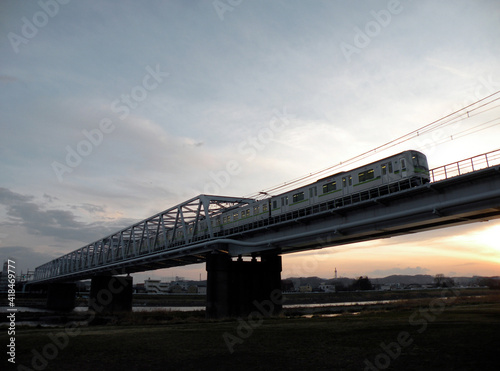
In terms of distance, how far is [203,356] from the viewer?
54.9 ft

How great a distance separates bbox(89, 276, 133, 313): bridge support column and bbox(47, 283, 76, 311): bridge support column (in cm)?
3647

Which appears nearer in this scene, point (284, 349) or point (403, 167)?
point (284, 349)

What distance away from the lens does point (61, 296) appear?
12388 centimetres

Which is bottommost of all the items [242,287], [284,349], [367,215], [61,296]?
[61,296]

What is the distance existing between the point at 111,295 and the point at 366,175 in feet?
238

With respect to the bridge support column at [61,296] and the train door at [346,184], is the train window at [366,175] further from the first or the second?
the bridge support column at [61,296]

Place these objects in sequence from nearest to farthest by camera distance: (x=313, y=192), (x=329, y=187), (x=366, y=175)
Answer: (x=366, y=175) → (x=329, y=187) → (x=313, y=192)

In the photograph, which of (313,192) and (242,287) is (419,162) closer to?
(313,192)

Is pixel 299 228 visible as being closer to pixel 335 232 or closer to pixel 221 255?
pixel 335 232

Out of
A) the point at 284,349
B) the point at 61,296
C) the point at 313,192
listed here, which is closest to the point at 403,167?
the point at 313,192

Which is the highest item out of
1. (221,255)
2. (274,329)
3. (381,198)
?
(381,198)

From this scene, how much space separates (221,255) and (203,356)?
105 ft

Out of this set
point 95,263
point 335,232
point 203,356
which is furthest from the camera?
point 95,263

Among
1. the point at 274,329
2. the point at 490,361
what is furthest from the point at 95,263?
the point at 490,361
